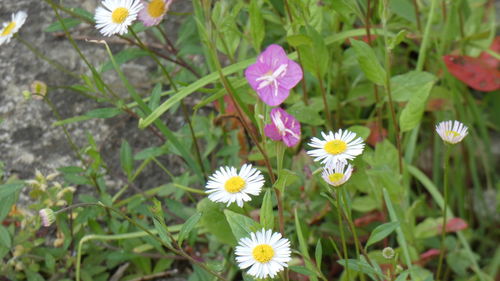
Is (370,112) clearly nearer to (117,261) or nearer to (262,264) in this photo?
(117,261)

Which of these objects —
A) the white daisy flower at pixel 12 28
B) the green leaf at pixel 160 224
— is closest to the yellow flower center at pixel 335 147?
the green leaf at pixel 160 224

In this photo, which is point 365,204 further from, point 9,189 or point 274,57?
point 9,189

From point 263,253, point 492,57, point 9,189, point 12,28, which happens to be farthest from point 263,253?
point 492,57

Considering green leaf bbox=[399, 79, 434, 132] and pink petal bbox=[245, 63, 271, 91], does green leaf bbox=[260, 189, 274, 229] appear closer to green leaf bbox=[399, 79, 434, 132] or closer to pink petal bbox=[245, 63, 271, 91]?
pink petal bbox=[245, 63, 271, 91]

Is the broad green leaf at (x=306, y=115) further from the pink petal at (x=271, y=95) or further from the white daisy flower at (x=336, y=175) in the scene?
the white daisy flower at (x=336, y=175)

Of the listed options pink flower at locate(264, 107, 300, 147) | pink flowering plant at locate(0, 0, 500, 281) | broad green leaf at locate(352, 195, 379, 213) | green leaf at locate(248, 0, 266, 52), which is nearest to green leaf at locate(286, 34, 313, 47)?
pink flowering plant at locate(0, 0, 500, 281)

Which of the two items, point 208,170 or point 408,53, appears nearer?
point 208,170

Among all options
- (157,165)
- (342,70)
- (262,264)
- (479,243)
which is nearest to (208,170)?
(157,165)
